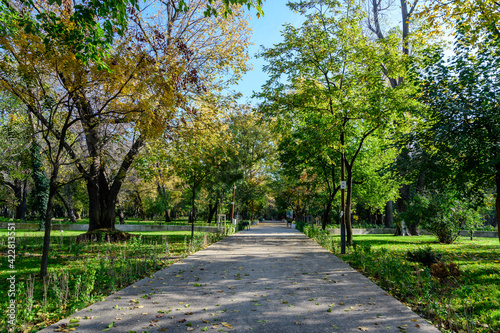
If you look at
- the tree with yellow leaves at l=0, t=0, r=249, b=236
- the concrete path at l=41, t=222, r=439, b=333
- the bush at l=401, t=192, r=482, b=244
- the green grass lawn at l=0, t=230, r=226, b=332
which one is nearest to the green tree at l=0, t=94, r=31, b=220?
the tree with yellow leaves at l=0, t=0, r=249, b=236

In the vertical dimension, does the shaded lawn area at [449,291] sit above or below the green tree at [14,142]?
below

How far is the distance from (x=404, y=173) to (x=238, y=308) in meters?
8.42

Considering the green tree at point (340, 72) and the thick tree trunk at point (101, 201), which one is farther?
the thick tree trunk at point (101, 201)

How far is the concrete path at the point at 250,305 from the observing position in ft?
14.1

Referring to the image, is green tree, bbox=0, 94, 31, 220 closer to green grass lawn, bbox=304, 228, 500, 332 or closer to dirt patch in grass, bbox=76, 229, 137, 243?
dirt patch in grass, bbox=76, 229, 137, 243

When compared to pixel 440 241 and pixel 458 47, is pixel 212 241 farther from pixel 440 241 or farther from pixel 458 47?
pixel 458 47

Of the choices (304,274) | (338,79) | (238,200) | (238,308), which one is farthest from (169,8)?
(238,200)

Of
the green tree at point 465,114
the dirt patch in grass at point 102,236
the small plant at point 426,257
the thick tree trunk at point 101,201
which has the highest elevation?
the green tree at point 465,114

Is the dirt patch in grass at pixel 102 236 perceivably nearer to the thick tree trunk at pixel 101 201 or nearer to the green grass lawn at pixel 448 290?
the thick tree trunk at pixel 101 201

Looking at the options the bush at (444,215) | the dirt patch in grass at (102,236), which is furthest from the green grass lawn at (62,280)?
the bush at (444,215)

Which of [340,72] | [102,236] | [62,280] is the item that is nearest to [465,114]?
[340,72]

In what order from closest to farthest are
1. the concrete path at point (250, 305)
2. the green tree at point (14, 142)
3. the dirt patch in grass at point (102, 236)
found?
the concrete path at point (250, 305) < the green tree at point (14, 142) < the dirt patch in grass at point (102, 236)

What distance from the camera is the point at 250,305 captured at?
5.29 meters

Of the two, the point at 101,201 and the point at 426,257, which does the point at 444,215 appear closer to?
the point at 426,257
